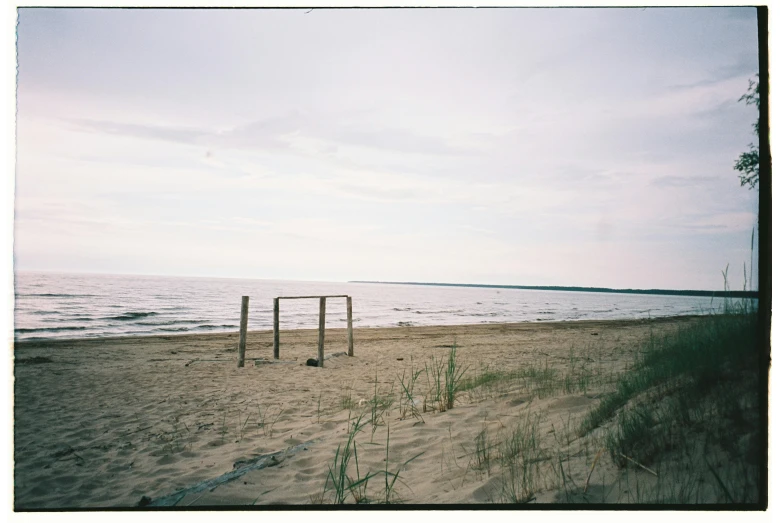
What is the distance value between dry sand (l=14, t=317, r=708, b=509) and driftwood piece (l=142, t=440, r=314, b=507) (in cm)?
5

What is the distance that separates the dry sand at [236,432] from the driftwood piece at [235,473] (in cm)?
5

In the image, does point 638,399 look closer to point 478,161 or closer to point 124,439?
point 478,161

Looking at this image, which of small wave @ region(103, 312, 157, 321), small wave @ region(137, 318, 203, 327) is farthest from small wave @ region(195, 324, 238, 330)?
small wave @ region(103, 312, 157, 321)

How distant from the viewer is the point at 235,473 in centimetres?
333

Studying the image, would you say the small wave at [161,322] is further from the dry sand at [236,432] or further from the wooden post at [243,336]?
the wooden post at [243,336]

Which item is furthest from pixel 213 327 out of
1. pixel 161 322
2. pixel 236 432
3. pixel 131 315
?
pixel 236 432

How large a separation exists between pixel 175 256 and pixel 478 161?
20.3 feet

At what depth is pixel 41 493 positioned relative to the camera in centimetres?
330

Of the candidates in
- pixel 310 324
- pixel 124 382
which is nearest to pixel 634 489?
pixel 124 382

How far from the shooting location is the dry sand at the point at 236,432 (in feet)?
10.1

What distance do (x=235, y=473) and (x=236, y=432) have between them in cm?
136

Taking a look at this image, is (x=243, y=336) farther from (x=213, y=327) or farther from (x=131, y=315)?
(x=131, y=315)

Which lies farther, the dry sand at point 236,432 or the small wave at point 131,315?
the small wave at point 131,315

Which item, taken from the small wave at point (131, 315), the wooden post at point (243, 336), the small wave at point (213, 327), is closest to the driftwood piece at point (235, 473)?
the wooden post at point (243, 336)
